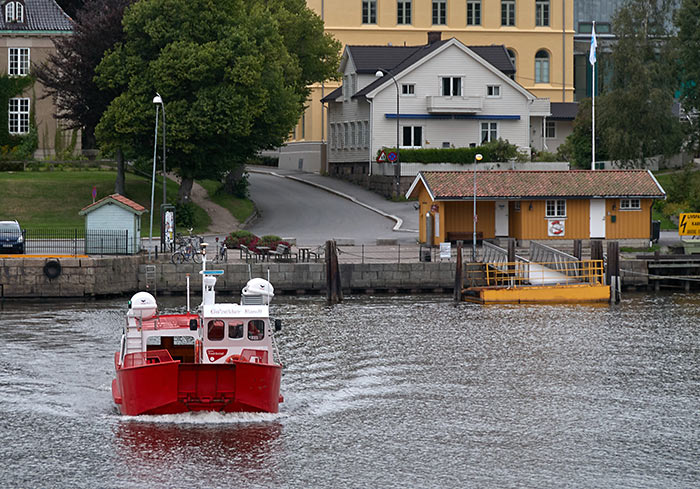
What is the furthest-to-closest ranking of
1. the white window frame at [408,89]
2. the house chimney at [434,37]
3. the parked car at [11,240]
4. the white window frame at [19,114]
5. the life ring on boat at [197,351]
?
the house chimney at [434,37]
the white window frame at [408,89]
the white window frame at [19,114]
the parked car at [11,240]
the life ring on boat at [197,351]

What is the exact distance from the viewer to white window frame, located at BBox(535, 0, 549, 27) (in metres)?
122

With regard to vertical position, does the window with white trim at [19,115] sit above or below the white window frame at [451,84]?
below

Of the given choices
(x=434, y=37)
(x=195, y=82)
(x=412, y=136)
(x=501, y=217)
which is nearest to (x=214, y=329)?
(x=501, y=217)

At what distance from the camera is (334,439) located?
100ft

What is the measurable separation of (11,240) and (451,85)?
139 feet

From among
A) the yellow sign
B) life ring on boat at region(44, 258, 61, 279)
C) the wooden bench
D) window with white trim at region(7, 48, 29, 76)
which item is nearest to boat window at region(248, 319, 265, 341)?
life ring on boat at region(44, 258, 61, 279)

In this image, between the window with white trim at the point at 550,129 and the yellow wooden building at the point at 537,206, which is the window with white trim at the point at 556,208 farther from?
the window with white trim at the point at 550,129

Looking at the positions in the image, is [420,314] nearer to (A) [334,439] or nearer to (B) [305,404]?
(B) [305,404]

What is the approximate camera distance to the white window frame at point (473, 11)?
121 metres

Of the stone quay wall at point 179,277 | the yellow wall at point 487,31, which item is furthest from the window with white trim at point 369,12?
the stone quay wall at point 179,277

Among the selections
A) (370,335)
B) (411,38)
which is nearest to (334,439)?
(370,335)

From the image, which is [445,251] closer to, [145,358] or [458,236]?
[458,236]

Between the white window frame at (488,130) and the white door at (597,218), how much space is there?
88.7 feet

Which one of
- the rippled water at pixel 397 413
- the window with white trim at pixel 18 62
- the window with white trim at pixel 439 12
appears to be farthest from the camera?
the window with white trim at pixel 439 12
